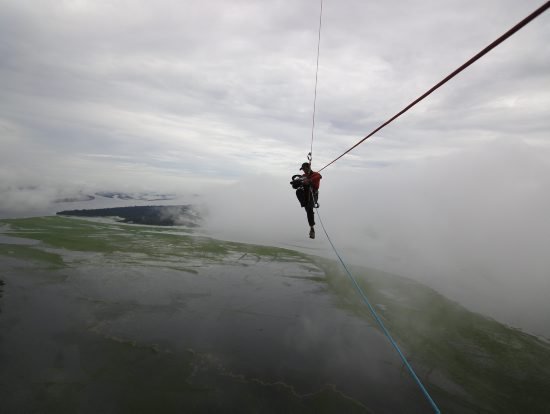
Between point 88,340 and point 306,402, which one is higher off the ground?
point 88,340

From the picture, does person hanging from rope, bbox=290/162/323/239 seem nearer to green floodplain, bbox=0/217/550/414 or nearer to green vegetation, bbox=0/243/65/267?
green floodplain, bbox=0/217/550/414

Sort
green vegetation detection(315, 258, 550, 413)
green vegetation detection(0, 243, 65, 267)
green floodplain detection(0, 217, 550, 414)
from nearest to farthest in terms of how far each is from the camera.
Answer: green floodplain detection(0, 217, 550, 414) → green vegetation detection(315, 258, 550, 413) → green vegetation detection(0, 243, 65, 267)

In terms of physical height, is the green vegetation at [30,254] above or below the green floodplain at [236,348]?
above

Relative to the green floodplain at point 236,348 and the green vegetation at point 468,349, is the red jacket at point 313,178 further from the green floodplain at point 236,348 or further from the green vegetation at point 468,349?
the green vegetation at point 468,349

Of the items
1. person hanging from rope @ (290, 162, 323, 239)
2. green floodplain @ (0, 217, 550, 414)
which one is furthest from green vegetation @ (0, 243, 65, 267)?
person hanging from rope @ (290, 162, 323, 239)

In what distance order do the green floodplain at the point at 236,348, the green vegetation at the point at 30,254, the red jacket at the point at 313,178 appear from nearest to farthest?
1. the red jacket at the point at 313,178
2. the green floodplain at the point at 236,348
3. the green vegetation at the point at 30,254

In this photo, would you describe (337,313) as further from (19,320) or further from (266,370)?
(19,320)

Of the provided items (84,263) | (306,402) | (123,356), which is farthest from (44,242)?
(306,402)

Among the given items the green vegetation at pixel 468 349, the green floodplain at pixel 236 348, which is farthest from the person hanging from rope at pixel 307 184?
the green vegetation at pixel 468 349
